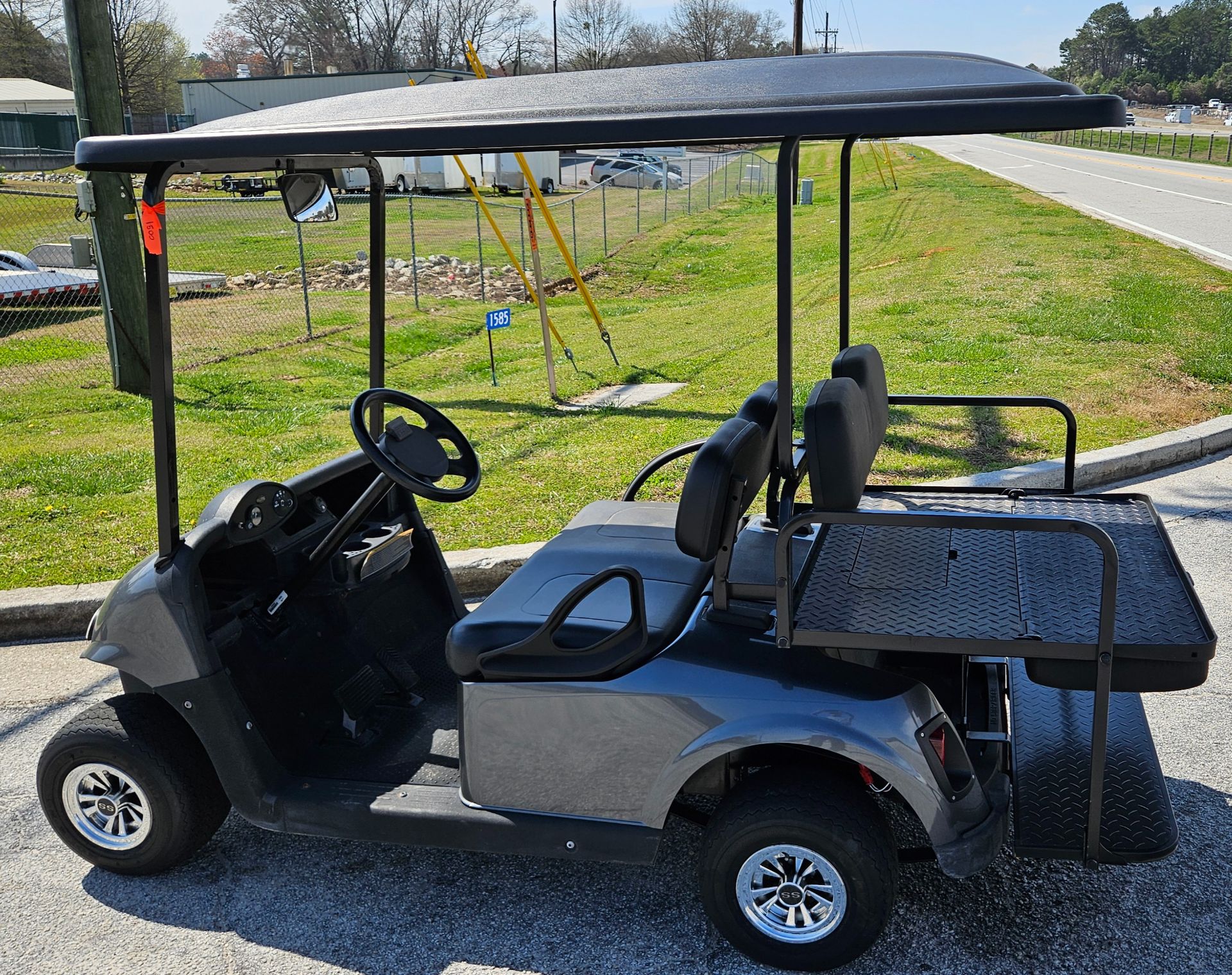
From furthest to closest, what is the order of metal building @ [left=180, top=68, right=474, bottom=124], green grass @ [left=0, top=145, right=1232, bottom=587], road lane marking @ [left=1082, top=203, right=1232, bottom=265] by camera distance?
metal building @ [left=180, top=68, right=474, bottom=124] → road lane marking @ [left=1082, top=203, right=1232, bottom=265] → green grass @ [left=0, top=145, right=1232, bottom=587]

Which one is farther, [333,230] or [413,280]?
[333,230]

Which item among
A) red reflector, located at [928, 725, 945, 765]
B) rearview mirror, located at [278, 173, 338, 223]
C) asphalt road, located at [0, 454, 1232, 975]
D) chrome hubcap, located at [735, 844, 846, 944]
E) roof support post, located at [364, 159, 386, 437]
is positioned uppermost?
rearview mirror, located at [278, 173, 338, 223]

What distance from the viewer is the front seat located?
99.3 inches

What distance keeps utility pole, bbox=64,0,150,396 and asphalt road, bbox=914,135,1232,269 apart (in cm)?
597

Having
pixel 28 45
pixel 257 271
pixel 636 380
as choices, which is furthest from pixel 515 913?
pixel 28 45

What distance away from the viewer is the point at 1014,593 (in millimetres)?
2738

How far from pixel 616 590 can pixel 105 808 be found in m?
1.46

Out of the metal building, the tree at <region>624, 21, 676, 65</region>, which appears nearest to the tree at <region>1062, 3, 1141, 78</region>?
the tree at <region>624, 21, 676, 65</region>

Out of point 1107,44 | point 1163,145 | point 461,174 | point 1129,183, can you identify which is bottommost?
point 1129,183

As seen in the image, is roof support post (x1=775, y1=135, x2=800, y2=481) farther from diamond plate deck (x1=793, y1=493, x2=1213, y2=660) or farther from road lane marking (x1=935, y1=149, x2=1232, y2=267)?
road lane marking (x1=935, y1=149, x2=1232, y2=267)

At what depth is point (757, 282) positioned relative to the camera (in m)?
14.9

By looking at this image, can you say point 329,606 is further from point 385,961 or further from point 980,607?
point 980,607

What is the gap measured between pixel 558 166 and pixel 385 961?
35876 millimetres

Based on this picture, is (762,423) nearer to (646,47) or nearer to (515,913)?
(515,913)
